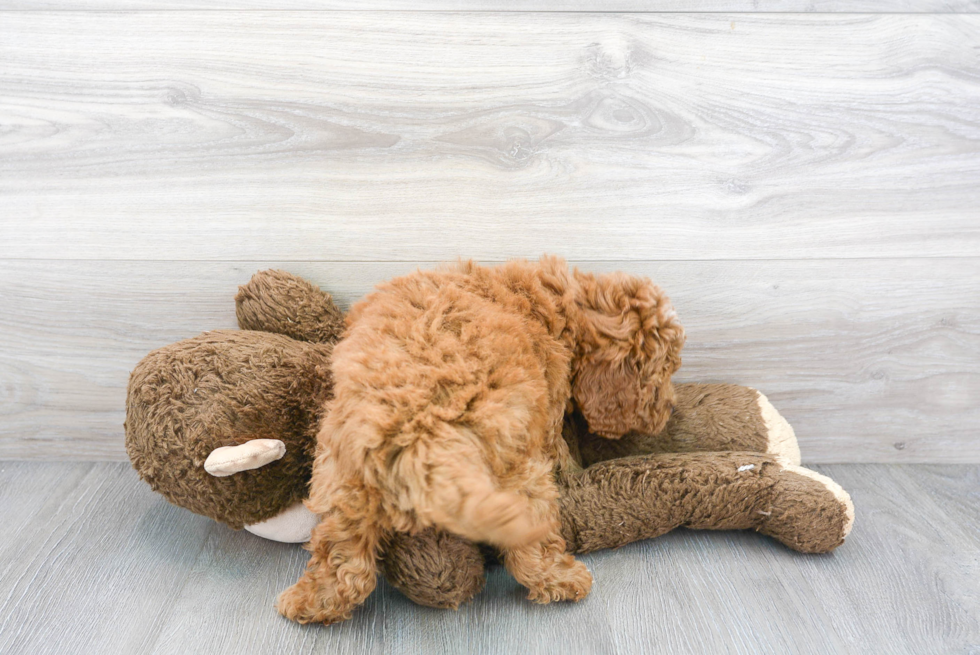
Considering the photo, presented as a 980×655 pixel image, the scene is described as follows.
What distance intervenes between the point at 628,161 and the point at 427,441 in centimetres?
70

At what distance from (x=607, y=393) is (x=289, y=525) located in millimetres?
564

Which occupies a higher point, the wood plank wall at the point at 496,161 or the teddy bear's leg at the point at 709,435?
the wood plank wall at the point at 496,161

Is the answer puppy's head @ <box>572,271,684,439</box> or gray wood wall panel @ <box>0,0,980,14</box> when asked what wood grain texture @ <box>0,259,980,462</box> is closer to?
puppy's head @ <box>572,271,684,439</box>

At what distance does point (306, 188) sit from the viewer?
121 cm

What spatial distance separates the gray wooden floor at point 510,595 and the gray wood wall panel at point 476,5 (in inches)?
35.2

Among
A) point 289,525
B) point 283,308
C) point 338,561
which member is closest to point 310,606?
point 338,561

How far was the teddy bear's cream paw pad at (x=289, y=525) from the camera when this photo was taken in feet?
3.55

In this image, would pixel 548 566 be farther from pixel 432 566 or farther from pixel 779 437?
pixel 779 437

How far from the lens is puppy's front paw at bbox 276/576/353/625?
0.90m

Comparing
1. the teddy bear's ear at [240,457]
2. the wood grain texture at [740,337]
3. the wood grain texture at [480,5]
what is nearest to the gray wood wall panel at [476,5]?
the wood grain texture at [480,5]

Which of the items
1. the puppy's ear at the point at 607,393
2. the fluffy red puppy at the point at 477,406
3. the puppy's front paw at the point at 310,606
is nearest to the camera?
the fluffy red puppy at the point at 477,406

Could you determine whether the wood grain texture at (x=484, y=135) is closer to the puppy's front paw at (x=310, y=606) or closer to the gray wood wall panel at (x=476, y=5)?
the gray wood wall panel at (x=476, y=5)

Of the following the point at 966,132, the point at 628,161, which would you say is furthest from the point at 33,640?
the point at 966,132

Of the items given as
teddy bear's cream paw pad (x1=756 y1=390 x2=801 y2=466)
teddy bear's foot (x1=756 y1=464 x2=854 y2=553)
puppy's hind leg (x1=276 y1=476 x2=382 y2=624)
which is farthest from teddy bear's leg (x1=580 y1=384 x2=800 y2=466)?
puppy's hind leg (x1=276 y1=476 x2=382 y2=624)
